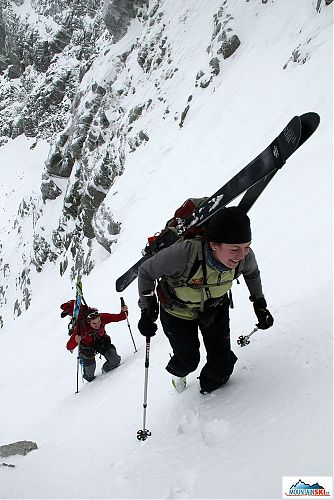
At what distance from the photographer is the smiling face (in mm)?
2918

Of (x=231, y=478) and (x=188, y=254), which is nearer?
(x=231, y=478)

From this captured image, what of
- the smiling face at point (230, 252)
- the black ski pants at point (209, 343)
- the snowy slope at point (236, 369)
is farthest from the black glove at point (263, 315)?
the smiling face at point (230, 252)

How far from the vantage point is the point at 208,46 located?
20828 mm

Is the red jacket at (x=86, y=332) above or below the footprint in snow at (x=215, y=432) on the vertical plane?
below

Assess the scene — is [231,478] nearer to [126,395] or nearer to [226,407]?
[226,407]

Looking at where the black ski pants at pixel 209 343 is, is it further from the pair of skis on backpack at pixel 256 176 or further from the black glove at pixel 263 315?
the pair of skis on backpack at pixel 256 176

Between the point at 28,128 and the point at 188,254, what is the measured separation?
5618 centimetres

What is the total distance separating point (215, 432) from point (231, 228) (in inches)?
71.4

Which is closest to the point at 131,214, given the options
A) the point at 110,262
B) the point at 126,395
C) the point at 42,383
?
the point at 110,262

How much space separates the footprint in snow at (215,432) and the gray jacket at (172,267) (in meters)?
1.20

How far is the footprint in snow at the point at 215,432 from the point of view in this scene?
3.26 m

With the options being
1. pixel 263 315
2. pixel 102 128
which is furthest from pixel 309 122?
pixel 102 128

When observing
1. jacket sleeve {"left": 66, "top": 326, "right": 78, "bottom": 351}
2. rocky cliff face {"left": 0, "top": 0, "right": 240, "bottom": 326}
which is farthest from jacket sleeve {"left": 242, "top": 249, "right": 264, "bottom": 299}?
rocky cliff face {"left": 0, "top": 0, "right": 240, "bottom": 326}

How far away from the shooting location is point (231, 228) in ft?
9.43
